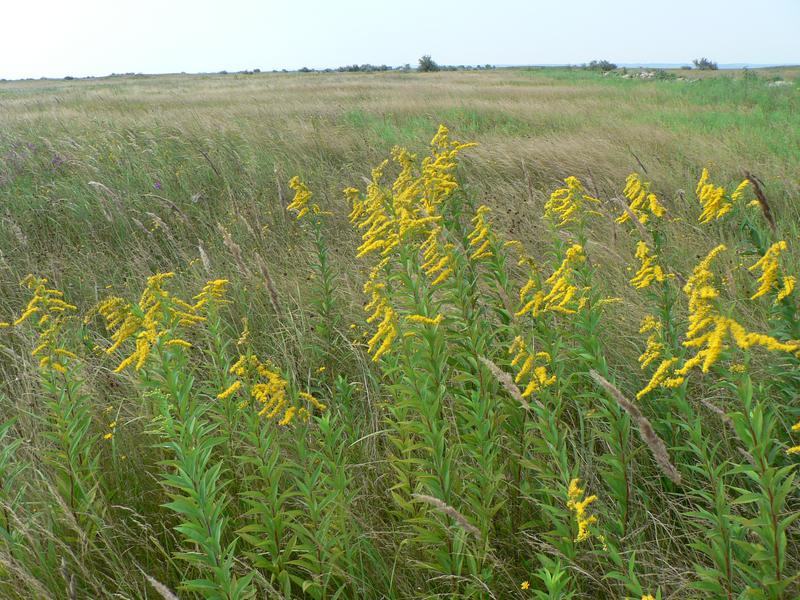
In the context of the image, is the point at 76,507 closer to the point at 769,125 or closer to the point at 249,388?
the point at 249,388

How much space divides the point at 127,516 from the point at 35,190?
5226 mm

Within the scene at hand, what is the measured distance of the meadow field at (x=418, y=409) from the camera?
1.79m

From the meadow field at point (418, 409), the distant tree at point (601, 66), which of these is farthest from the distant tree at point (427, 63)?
the meadow field at point (418, 409)

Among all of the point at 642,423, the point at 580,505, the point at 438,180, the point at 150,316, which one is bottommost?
the point at 580,505

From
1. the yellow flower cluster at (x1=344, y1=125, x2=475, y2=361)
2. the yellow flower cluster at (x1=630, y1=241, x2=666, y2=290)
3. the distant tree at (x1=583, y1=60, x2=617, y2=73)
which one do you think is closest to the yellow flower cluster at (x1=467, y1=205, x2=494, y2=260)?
the yellow flower cluster at (x1=344, y1=125, x2=475, y2=361)

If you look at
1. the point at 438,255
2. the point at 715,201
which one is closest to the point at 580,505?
the point at 438,255

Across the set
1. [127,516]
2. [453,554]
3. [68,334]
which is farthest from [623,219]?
[68,334]

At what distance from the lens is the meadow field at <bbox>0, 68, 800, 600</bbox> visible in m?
1.79

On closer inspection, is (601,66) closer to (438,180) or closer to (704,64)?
(704,64)

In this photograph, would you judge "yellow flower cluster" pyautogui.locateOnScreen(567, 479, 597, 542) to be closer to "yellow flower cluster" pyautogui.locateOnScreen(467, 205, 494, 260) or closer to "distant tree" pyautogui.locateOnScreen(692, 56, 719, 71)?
"yellow flower cluster" pyautogui.locateOnScreen(467, 205, 494, 260)

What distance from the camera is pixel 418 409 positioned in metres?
2.07

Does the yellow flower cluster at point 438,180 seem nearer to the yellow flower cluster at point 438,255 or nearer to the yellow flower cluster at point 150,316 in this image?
the yellow flower cluster at point 438,255

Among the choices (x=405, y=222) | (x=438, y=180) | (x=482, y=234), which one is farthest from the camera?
(x=438, y=180)

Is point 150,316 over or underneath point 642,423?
over
